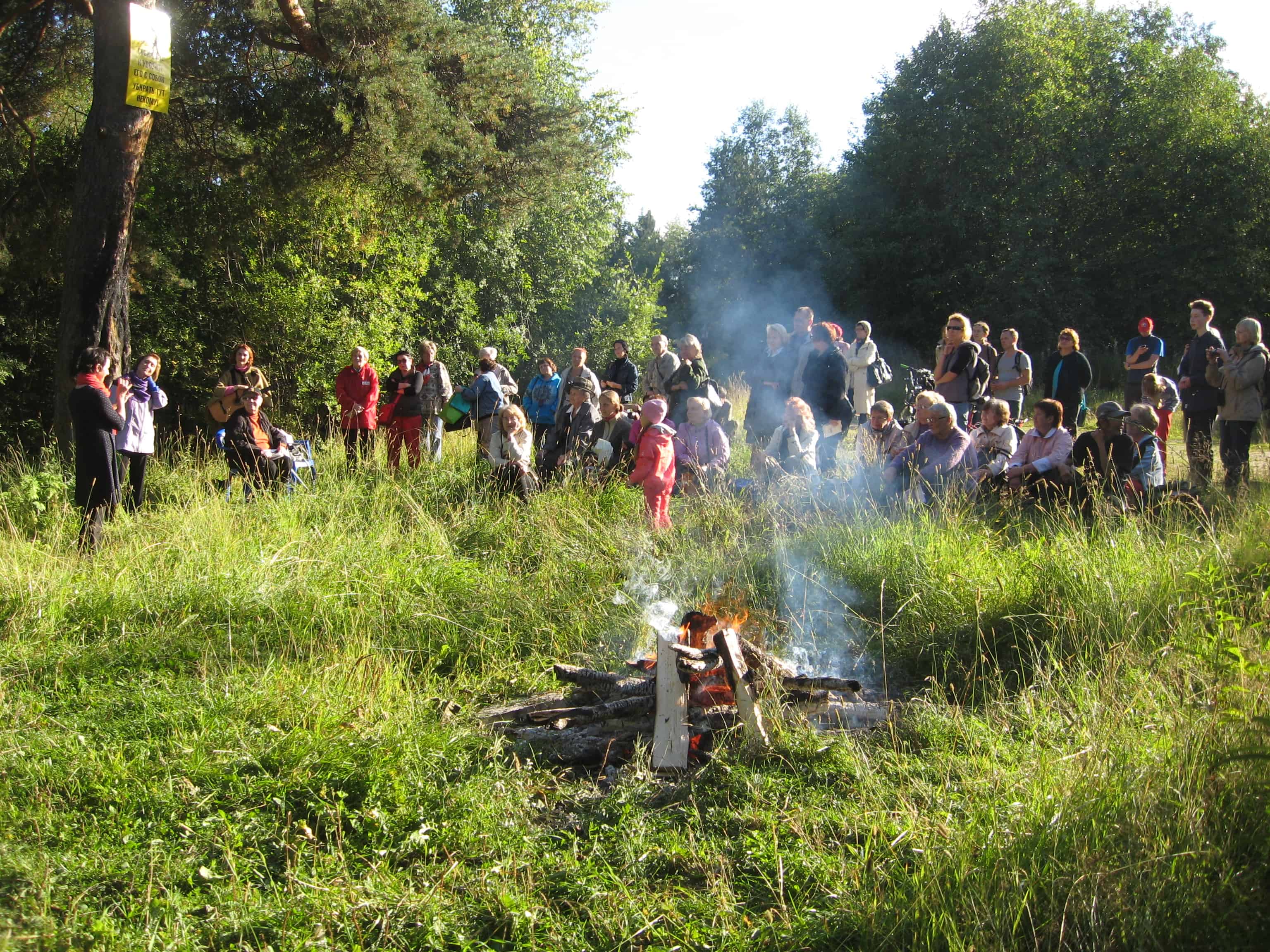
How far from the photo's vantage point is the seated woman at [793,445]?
8.37m

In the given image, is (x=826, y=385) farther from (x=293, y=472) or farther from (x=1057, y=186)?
(x=1057, y=186)

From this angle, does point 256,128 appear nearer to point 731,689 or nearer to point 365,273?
point 365,273

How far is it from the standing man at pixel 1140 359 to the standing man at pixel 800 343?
4156 millimetres

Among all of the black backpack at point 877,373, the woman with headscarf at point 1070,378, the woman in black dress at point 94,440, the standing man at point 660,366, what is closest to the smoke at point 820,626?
the standing man at point 660,366

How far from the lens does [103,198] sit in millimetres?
8641

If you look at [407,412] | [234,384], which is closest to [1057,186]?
[407,412]

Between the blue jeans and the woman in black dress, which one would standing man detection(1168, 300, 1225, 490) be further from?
the woman in black dress

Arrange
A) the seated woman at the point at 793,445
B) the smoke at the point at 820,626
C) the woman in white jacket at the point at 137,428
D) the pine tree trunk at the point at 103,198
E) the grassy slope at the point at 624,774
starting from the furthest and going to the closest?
the pine tree trunk at the point at 103,198, the seated woman at the point at 793,445, the woman in white jacket at the point at 137,428, the smoke at the point at 820,626, the grassy slope at the point at 624,774

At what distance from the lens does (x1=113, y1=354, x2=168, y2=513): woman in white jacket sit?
27.1 ft

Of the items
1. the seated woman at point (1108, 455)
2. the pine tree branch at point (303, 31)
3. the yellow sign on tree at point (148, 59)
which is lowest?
the seated woman at point (1108, 455)

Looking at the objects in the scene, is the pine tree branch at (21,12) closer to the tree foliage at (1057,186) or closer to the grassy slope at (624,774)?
the grassy slope at (624,774)

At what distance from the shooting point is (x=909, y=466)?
7594 mm

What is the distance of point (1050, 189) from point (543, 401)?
21.5m

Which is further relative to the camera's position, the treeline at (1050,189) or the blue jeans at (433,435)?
the treeline at (1050,189)
